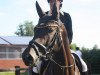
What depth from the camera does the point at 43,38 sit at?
5266 mm

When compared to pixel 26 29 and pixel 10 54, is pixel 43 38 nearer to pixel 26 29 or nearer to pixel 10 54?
pixel 10 54

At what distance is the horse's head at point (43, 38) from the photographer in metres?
5.03

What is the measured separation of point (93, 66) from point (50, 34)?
86.6ft

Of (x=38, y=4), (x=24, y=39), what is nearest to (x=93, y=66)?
(x=24, y=39)

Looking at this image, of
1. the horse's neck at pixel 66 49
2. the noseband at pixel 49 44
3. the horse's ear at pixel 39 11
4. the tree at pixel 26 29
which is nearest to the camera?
the noseband at pixel 49 44

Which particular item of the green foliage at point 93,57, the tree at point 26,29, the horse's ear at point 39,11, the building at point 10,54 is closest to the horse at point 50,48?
the horse's ear at point 39,11

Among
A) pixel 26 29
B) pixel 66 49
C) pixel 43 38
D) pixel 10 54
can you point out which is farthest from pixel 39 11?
pixel 26 29

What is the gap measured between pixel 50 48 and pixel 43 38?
249 mm

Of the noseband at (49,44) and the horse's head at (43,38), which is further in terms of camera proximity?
the noseband at (49,44)

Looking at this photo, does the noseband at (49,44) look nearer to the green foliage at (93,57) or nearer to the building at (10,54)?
the green foliage at (93,57)

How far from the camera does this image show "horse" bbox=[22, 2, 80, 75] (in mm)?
5082

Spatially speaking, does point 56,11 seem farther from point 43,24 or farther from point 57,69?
point 57,69

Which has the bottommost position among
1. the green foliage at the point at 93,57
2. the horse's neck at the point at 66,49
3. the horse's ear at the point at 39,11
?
the green foliage at the point at 93,57

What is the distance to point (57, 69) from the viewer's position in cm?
611
